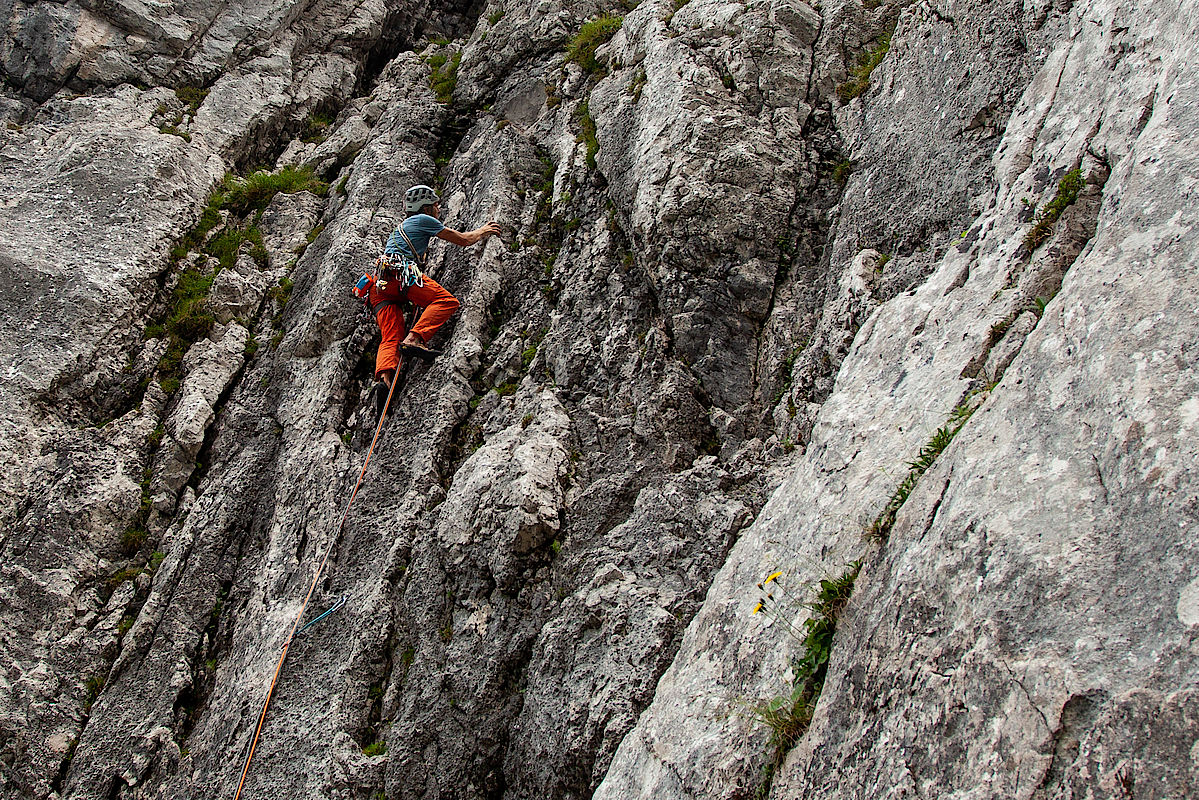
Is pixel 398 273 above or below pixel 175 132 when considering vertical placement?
below

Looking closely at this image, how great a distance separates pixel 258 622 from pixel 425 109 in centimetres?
1143

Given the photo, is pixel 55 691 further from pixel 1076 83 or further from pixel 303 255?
pixel 1076 83

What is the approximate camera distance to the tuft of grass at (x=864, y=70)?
9.86 meters

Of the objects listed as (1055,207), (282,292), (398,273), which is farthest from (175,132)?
(1055,207)

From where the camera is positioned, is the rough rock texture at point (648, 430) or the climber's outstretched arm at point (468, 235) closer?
the rough rock texture at point (648, 430)

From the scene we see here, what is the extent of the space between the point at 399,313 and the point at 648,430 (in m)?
4.96

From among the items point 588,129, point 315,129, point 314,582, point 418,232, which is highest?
point 315,129

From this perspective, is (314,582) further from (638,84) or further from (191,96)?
(191,96)

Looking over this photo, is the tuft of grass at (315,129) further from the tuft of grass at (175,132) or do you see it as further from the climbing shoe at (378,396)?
the climbing shoe at (378,396)

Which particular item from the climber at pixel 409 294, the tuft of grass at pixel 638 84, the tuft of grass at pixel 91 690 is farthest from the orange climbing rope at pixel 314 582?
the tuft of grass at pixel 638 84

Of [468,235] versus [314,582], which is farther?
[468,235]

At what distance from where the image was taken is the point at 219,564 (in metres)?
10.4

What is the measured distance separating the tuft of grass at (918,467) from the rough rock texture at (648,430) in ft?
0.29

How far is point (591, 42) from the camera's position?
14.6 metres
